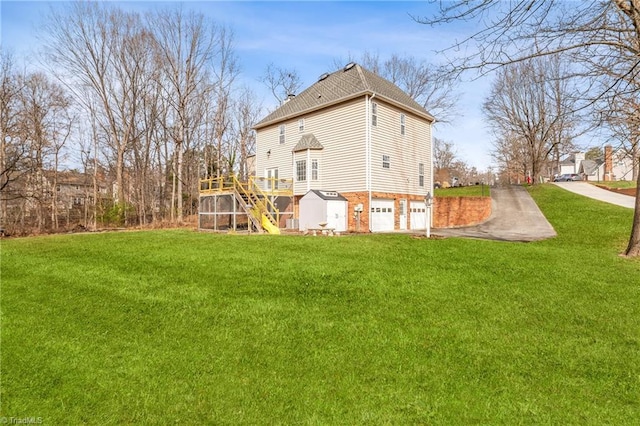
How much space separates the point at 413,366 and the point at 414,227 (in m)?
17.7

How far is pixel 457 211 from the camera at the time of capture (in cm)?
2203

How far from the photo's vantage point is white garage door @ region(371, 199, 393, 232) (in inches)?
706

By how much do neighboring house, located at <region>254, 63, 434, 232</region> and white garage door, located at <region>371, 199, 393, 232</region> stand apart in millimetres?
10

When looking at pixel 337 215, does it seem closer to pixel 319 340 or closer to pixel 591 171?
pixel 319 340

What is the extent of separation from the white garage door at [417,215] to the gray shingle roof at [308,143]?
6752mm

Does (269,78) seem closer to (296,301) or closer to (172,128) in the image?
(172,128)

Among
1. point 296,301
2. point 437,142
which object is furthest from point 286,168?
point 437,142

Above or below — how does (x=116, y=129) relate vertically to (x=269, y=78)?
below

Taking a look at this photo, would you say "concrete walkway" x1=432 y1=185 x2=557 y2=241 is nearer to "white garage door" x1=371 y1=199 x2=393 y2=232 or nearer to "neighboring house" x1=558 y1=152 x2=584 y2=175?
"white garage door" x1=371 y1=199 x2=393 y2=232

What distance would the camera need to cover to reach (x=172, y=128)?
29641 millimetres

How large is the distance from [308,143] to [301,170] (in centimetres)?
167

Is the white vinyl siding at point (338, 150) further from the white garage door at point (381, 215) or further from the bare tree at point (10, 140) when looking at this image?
the bare tree at point (10, 140)

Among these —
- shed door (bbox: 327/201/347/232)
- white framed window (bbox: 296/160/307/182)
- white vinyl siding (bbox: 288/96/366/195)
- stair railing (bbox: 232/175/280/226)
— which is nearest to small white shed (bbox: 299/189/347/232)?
shed door (bbox: 327/201/347/232)

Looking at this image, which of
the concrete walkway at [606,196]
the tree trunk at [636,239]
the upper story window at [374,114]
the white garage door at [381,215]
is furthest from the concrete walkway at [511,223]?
the upper story window at [374,114]
